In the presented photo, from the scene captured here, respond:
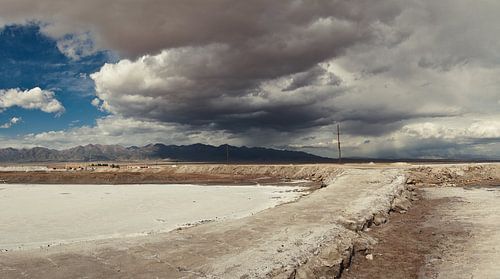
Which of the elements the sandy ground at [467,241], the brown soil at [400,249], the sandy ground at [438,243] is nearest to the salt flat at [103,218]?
the brown soil at [400,249]

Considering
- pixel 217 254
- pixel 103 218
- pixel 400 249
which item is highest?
pixel 217 254

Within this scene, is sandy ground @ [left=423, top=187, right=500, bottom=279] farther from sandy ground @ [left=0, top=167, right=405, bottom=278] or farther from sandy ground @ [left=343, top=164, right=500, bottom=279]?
sandy ground @ [left=0, top=167, right=405, bottom=278]

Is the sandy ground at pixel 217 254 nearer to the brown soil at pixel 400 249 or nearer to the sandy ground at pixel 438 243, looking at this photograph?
the brown soil at pixel 400 249

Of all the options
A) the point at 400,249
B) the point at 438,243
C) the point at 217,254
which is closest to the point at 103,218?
the point at 217,254

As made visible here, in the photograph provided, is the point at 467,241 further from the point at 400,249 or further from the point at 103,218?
the point at 103,218

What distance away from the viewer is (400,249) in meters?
14.6

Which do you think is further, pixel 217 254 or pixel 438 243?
pixel 438 243

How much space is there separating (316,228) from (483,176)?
41543mm

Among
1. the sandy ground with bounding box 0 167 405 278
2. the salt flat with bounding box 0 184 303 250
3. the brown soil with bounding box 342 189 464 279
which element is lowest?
the brown soil with bounding box 342 189 464 279

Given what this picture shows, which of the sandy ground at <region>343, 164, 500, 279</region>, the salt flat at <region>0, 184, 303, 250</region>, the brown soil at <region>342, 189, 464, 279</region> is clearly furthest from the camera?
the salt flat at <region>0, 184, 303, 250</region>

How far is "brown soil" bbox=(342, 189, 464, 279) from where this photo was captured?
12.1m

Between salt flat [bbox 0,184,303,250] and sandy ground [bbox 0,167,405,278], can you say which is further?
salt flat [bbox 0,184,303,250]

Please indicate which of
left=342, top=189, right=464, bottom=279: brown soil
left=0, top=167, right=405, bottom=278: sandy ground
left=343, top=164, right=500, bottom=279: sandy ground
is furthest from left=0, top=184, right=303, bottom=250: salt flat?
left=343, top=164, right=500, bottom=279: sandy ground

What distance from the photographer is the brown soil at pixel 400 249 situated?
12.1 m
